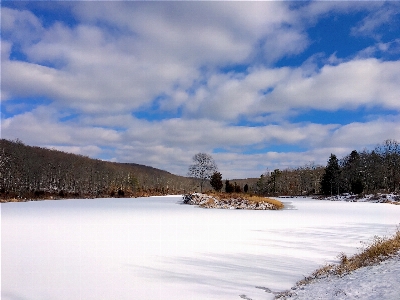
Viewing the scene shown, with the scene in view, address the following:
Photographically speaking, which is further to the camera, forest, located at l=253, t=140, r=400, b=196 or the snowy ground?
forest, located at l=253, t=140, r=400, b=196

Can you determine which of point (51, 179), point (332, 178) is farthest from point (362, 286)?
point (51, 179)

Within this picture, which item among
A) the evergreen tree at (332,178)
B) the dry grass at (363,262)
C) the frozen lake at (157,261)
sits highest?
the evergreen tree at (332,178)

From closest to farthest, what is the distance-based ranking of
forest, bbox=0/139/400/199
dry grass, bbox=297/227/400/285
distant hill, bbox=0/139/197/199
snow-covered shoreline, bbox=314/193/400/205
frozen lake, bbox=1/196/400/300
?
1. frozen lake, bbox=1/196/400/300
2. dry grass, bbox=297/227/400/285
3. snow-covered shoreline, bbox=314/193/400/205
4. forest, bbox=0/139/400/199
5. distant hill, bbox=0/139/197/199

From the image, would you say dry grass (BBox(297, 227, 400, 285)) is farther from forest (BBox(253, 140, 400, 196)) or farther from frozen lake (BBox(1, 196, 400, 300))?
forest (BBox(253, 140, 400, 196))

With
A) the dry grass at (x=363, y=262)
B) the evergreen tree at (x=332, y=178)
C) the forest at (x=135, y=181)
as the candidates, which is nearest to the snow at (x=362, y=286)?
the dry grass at (x=363, y=262)

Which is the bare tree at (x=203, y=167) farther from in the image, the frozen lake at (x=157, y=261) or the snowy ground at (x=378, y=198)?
the frozen lake at (x=157, y=261)

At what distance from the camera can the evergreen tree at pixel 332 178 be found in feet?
212

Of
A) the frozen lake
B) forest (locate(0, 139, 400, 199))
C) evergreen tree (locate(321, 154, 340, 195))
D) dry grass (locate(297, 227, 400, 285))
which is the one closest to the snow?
dry grass (locate(297, 227, 400, 285))

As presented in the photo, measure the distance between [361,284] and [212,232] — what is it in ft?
26.4

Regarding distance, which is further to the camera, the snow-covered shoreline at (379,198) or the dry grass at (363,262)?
the snow-covered shoreline at (379,198)

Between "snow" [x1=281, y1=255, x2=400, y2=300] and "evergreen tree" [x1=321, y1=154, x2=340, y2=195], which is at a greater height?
"evergreen tree" [x1=321, y1=154, x2=340, y2=195]

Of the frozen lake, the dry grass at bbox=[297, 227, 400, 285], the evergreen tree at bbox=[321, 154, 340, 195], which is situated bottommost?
the frozen lake

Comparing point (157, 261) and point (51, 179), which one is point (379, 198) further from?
point (51, 179)

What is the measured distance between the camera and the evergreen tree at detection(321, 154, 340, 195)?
212 ft
